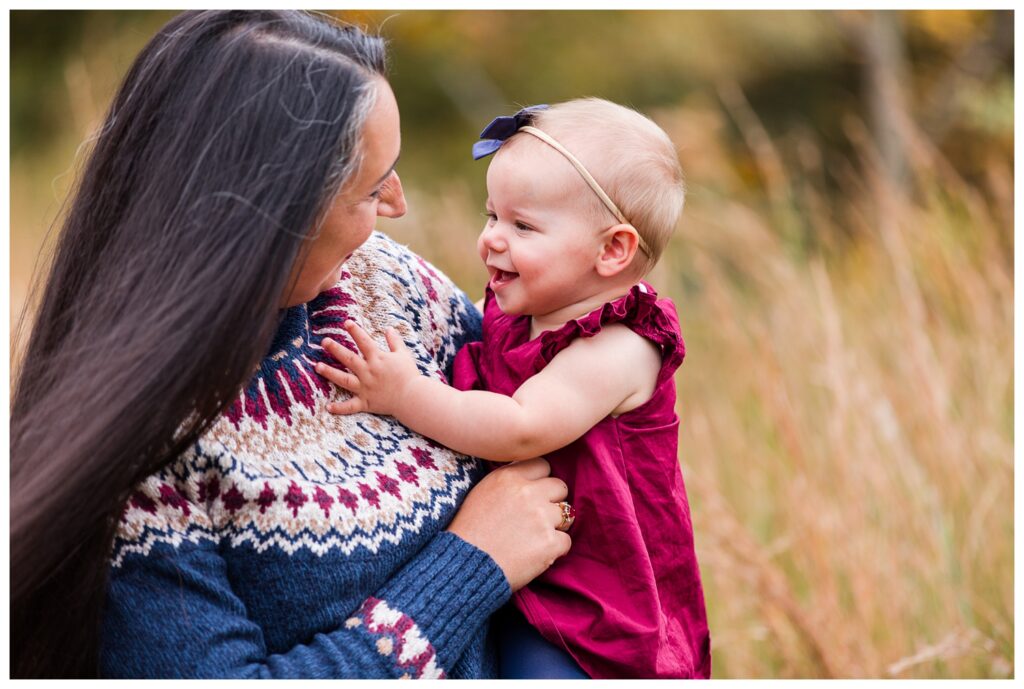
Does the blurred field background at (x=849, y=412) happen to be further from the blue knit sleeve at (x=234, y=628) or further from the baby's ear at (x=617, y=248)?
the blue knit sleeve at (x=234, y=628)

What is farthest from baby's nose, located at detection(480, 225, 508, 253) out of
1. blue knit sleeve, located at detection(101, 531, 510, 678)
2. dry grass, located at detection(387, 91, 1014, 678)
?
dry grass, located at detection(387, 91, 1014, 678)

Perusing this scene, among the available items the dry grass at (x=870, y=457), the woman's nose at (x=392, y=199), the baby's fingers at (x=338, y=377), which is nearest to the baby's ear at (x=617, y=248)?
the woman's nose at (x=392, y=199)

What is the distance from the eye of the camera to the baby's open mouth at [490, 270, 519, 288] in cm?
172

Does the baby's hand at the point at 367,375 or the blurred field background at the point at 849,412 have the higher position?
the baby's hand at the point at 367,375

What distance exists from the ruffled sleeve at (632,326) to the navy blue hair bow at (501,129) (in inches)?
12.7

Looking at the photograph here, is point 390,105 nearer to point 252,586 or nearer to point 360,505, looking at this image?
point 360,505

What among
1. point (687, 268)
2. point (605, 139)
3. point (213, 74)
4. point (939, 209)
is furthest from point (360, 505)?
point (687, 268)

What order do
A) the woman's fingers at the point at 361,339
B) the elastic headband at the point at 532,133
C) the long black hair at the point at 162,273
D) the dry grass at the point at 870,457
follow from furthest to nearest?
the dry grass at the point at 870,457 → the elastic headband at the point at 532,133 → the woman's fingers at the point at 361,339 → the long black hair at the point at 162,273

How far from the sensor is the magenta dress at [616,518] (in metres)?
1.64

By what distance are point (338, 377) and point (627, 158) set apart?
56 cm

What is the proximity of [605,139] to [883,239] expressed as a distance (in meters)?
2.07

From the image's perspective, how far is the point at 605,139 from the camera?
170 centimetres

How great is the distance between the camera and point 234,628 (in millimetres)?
1345
